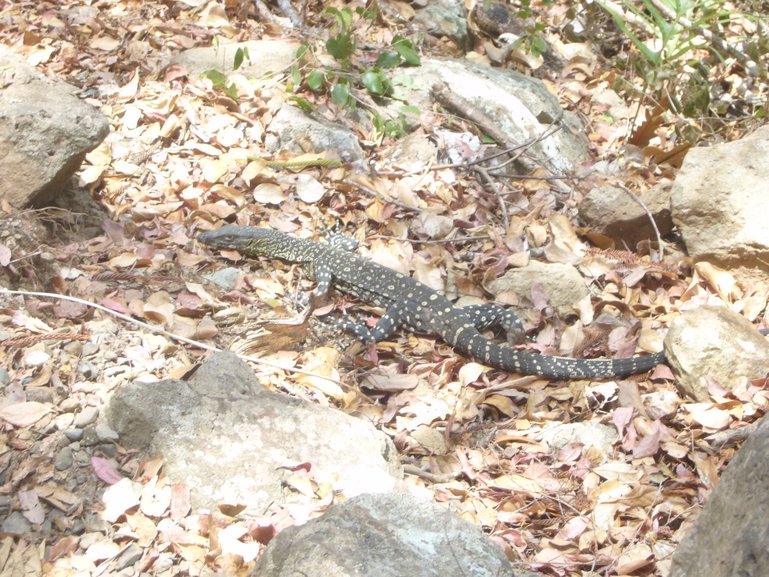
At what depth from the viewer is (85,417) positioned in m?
4.28

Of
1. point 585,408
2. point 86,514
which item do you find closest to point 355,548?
point 86,514

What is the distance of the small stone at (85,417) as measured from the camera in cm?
425

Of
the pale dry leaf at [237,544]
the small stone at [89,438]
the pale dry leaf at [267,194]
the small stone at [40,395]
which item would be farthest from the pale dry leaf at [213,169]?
the pale dry leaf at [237,544]

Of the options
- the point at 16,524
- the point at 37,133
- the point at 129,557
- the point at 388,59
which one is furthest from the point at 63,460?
the point at 388,59

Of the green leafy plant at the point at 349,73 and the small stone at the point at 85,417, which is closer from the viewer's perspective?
the small stone at the point at 85,417

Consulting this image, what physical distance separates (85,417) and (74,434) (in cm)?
13

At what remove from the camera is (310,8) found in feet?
28.7

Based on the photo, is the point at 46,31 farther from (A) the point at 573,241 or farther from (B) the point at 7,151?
(A) the point at 573,241

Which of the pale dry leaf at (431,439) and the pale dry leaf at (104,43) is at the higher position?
the pale dry leaf at (104,43)

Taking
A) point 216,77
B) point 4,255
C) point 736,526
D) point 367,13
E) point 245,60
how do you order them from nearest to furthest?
point 736,526 → point 4,255 → point 216,77 → point 245,60 → point 367,13

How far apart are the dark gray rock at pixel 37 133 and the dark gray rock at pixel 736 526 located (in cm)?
476

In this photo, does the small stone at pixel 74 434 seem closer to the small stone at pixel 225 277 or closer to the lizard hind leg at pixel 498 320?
the small stone at pixel 225 277

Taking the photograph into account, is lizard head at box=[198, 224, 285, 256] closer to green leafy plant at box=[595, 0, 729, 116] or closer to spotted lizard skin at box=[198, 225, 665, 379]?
spotted lizard skin at box=[198, 225, 665, 379]

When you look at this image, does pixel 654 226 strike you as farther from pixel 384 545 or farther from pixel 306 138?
pixel 384 545
